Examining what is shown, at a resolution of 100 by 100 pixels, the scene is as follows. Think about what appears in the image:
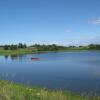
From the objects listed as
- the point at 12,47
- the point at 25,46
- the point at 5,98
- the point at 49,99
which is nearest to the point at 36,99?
the point at 49,99

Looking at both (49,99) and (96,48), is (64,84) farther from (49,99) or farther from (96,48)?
(96,48)

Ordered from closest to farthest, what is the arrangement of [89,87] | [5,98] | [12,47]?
[5,98] → [89,87] → [12,47]

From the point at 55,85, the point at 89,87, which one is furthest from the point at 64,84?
the point at 89,87

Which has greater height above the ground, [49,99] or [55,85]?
[49,99]

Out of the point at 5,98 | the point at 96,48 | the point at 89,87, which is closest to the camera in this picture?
the point at 5,98

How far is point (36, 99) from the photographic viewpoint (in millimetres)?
8961

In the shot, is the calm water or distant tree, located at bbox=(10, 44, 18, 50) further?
distant tree, located at bbox=(10, 44, 18, 50)

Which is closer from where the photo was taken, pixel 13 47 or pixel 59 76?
pixel 59 76

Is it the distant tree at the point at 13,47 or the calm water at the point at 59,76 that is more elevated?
the distant tree at the point at 13,47

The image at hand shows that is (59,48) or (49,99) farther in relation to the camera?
(59,48)

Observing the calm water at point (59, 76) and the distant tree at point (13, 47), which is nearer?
the calm water at point (59, 76)

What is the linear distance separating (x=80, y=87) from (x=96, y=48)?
17402cm

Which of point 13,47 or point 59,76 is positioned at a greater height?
point 13,47

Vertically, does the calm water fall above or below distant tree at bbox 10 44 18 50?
below
